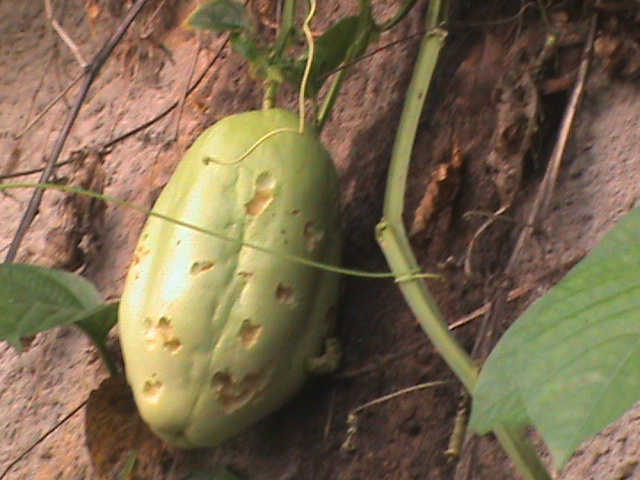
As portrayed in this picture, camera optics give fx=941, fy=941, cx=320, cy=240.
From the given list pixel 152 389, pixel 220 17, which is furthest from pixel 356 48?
pixel 152 389

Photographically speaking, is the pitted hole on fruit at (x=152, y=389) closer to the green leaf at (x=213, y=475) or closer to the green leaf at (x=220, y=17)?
the green leaf at (x=213, y=475)

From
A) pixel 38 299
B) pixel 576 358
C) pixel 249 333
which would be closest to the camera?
pixel 576 358

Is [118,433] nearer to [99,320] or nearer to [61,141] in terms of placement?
[99,320]

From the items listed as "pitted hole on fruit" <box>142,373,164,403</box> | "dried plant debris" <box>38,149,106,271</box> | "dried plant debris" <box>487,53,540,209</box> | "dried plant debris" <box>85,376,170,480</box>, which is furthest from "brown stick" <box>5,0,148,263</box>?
"dried plant debris" <box>487,53,540,209</box>

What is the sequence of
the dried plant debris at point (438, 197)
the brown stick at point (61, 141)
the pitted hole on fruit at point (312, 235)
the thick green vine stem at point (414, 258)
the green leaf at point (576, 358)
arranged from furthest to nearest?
the brown stick at point (61, 141) → the dried plant debris at point (438, 197) → the pitted hole on fruit at point (312, 235) → the thick green vine stem at point (414, 258) → the green leaf at point (576, 358)

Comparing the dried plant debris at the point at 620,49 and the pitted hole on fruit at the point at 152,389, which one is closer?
the pitted hole on fruit at the point at 152,389

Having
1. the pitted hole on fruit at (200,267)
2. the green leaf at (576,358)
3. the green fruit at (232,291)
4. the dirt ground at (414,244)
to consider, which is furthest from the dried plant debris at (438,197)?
the green leaf at (576,358)
